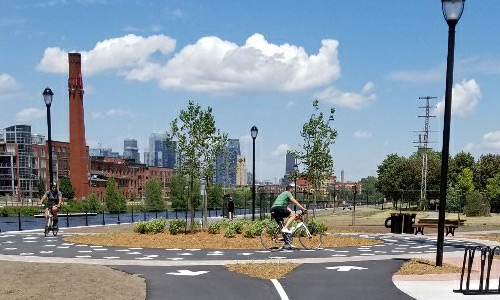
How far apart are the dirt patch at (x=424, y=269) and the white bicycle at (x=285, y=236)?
4193 mm

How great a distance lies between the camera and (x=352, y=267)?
1348 cm

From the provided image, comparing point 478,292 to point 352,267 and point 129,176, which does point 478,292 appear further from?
point 129,176

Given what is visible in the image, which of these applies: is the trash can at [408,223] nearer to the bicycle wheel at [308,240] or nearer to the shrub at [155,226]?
the bicycle wheel at [308,240]

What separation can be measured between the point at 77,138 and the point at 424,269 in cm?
11235

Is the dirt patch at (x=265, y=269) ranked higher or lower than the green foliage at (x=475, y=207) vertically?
higher

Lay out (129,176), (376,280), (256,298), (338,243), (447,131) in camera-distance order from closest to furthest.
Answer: (256,298) → (376,280) → (447,131) → (338,243) → (129,176)

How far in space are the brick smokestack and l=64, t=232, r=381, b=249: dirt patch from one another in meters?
99.9

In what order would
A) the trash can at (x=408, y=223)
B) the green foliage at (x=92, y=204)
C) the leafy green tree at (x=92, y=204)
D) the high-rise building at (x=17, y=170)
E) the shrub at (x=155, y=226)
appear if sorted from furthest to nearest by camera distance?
the high-rise building at (x=17, y=170)
the leafy green tree at (x=92, y=204)
the green foliage at (x=92, y=204)
the trash can at (x=408, y=223)
the shrub at (x=155, y=226)

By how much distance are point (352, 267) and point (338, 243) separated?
5904 mm

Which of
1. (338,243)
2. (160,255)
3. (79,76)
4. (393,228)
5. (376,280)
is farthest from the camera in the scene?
(79,76)

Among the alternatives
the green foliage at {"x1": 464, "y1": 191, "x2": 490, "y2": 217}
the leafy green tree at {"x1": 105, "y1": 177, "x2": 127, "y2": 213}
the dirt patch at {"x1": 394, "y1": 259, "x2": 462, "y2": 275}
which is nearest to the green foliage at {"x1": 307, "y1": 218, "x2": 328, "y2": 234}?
the dirt patch at {"x1": 394, "y1": 259, "x2": 462, "y2": 275}

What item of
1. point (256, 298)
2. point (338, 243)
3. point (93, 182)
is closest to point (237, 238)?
point (338, 243)

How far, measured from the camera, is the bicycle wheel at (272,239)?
17.5 m

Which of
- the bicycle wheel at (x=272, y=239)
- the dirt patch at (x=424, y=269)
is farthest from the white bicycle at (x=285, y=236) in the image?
the dirt patch at (x=424, y=269)
